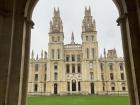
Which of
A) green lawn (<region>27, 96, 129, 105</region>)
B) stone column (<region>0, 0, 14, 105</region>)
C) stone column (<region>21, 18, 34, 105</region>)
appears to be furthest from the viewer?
green lawn (<region>27, 96, 129, 105</region>)

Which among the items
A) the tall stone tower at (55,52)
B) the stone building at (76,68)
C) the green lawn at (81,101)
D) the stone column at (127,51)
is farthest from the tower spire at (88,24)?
the stone column at (127,51)

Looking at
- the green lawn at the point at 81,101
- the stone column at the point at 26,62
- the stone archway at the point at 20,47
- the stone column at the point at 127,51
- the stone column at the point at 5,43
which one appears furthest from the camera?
the green lawn at the point at 81,101

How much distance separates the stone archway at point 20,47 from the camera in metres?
5.62

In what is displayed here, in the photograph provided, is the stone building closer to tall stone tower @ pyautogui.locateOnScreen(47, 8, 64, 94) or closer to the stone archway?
tall stone tower @ pyautogui.locateOnScreen(47, 8, 64, 94)

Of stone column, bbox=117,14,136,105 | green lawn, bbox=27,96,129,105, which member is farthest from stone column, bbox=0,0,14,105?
green lawn, bbox=27,96,129,105

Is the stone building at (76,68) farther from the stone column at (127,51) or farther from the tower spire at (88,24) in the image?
the stone column at (127,51)

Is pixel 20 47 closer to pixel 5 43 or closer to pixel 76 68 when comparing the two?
pixel 5 43

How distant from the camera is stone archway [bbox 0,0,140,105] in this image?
5621 mm

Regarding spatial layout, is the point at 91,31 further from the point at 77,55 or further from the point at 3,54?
the point at 3,54

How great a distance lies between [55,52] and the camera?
50.3m

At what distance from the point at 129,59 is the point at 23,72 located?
3.35 m

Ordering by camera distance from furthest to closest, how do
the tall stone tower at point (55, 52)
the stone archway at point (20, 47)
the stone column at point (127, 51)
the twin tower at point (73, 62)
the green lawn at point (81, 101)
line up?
the tall stone tower at point (55, 52) → the twin tower at point (73, 62) → the green lawn at point (81, 101) → the stone column at point (127, 51) → the stone archway at point (20, 47)

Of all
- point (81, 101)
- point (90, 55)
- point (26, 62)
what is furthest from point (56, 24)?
point (26, 62)

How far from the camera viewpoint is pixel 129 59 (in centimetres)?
616
